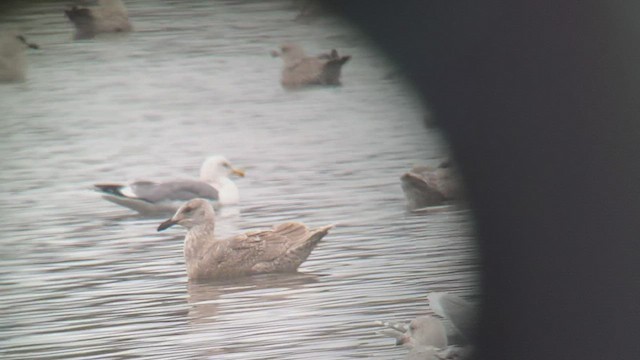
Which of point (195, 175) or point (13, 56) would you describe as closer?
point (13, 56)

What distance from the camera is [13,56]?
1.95 metres

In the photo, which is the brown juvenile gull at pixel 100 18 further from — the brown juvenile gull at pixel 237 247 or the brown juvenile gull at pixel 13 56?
the brown juvenile gull at pixel 237 247

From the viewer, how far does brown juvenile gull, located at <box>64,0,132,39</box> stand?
1.96m

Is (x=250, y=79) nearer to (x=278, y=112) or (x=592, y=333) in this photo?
(x=278, y=112)

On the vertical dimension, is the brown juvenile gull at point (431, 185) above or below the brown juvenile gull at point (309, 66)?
below

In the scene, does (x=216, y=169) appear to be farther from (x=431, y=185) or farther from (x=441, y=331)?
(x=441, y=331)

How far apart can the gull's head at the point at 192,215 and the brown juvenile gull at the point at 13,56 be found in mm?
496

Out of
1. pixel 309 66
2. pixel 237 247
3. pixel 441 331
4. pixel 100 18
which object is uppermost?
pixel 100 18

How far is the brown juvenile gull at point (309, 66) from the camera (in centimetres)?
210

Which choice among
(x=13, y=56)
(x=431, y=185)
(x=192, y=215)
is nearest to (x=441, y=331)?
(x=431, y=185)

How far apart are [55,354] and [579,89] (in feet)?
4.43

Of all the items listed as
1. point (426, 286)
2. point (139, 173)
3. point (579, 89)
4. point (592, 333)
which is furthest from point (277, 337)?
point (579, 89)

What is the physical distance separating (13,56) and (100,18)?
22 cm

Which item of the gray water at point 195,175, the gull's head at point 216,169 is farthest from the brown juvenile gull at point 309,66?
the gull's head at point 216,169
